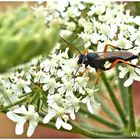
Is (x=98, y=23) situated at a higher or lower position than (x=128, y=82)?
higher

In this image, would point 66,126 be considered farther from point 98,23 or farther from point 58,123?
point 98,23

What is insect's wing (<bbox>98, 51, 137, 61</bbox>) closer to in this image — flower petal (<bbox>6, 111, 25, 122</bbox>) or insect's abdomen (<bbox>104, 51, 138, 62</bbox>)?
insect's abdomen (<bbox>104, 51, 138, 62</bbox>)

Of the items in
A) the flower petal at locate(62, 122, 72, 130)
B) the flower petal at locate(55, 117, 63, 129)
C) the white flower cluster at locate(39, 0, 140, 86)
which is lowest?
the flower petal at locate(62, 122, 72, 130)

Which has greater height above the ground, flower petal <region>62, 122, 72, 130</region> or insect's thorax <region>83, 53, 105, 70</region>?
insect's thorax <region>83, 53, 105, 70</region>

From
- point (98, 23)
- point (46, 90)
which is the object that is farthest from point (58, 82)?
point (98, 23)

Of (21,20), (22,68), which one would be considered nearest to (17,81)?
(22,68)

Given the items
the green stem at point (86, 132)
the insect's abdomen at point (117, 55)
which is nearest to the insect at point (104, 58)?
the insect's abdomen at point (117, 55)

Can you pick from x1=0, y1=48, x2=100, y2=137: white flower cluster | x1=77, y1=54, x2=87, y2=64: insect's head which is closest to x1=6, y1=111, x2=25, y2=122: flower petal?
x1=0, y1=48, x2=100, y2=137: white flower cluster

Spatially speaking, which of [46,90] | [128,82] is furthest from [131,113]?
[46,90]
